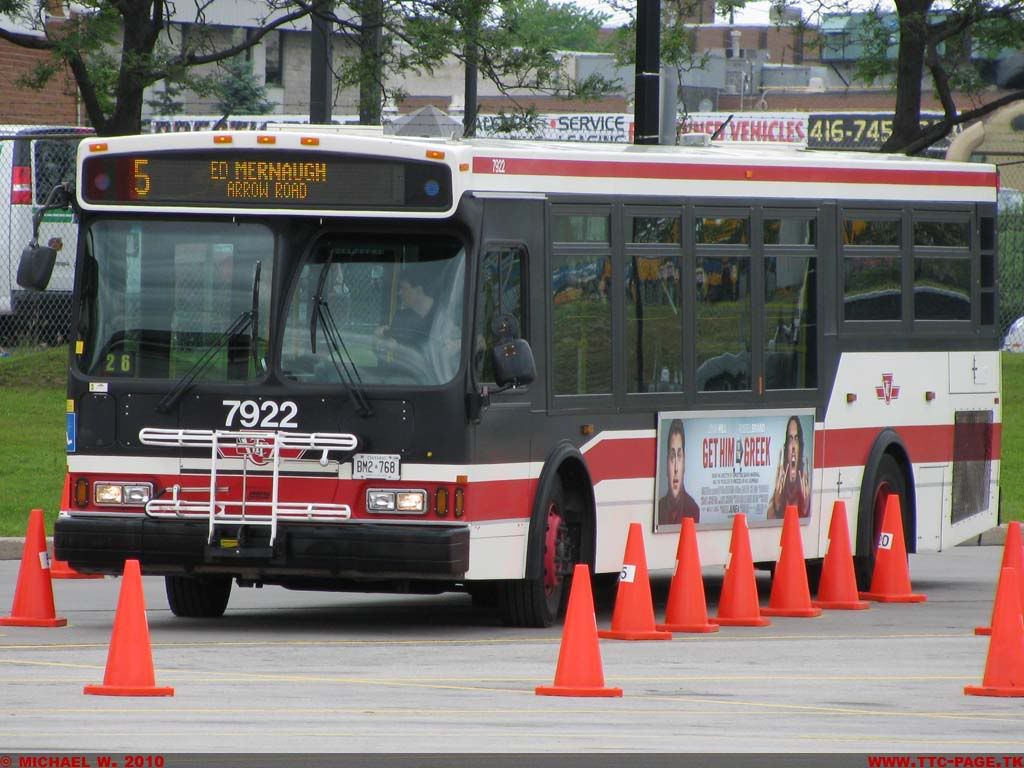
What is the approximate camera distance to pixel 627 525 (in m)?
13.9

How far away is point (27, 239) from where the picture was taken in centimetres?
3017

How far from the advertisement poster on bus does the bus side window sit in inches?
63.4

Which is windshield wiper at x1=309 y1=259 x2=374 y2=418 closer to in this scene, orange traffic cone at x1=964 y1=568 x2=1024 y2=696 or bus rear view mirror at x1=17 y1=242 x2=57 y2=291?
bus rear view mirror at x1=17 y1=242 x2=57 y2=291

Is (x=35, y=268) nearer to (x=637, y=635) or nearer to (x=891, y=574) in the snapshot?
(x=637, y=635)

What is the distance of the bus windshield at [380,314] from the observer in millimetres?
12445

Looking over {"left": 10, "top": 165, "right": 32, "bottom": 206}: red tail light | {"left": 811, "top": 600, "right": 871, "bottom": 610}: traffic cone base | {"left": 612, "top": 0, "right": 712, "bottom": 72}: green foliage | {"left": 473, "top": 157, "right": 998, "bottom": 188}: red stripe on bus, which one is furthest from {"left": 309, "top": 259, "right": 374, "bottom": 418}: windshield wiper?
{"left": 10, "top": 165, "right": 32, "bottom": 206}: red tail light

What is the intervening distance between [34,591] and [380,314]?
2.61 m

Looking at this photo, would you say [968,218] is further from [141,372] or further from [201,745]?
[201,745]

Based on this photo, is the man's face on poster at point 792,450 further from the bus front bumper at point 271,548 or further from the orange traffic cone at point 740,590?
the bus front bumper at point 271,548

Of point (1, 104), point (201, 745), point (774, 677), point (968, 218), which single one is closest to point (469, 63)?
point (968, 218)

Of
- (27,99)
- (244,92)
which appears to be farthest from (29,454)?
(244,92)

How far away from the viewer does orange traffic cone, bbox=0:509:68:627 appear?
12891 millimetres

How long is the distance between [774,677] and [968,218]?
6.78 metres

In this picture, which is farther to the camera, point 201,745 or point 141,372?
point 141,372
